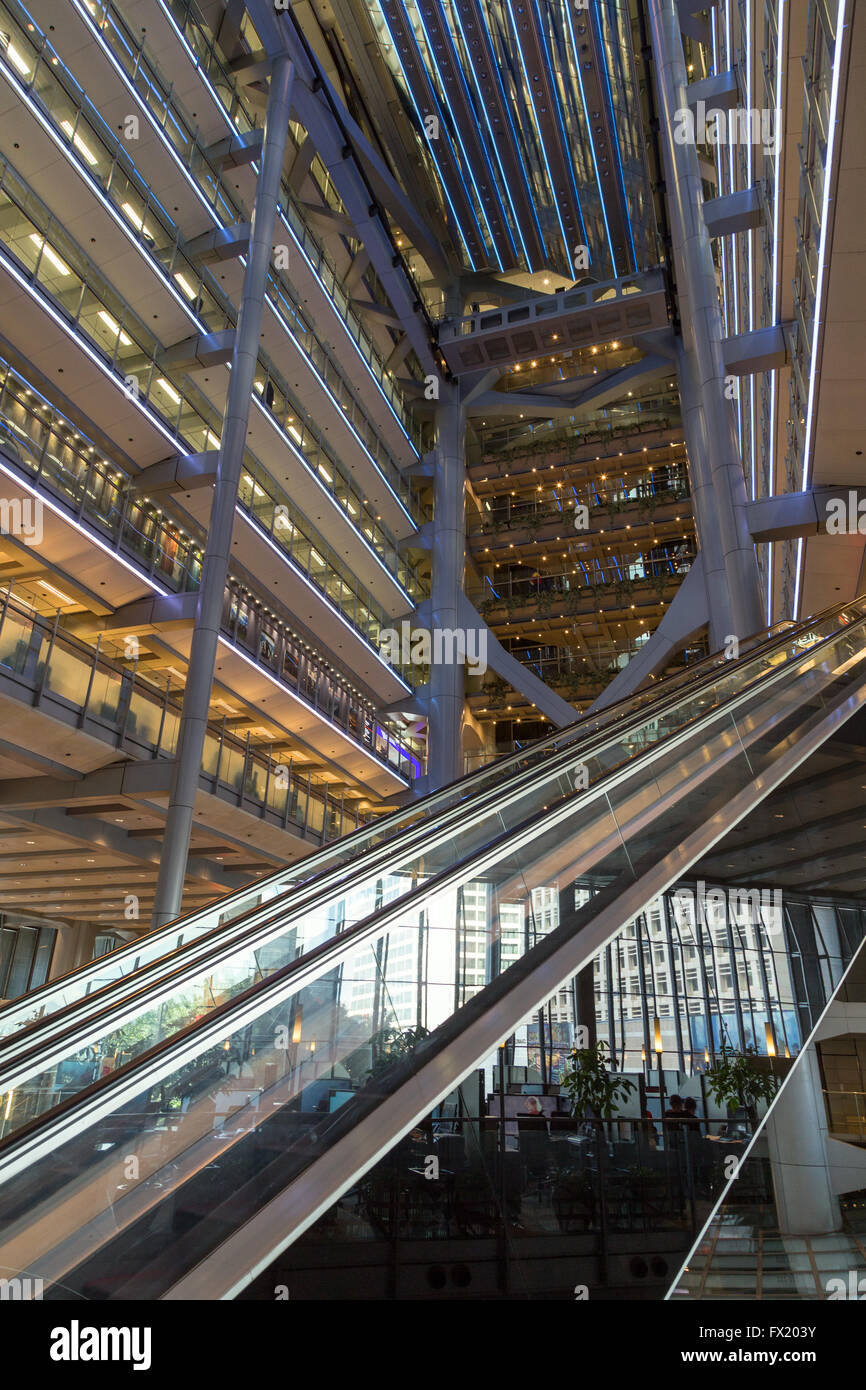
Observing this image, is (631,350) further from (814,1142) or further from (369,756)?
(814,1142)

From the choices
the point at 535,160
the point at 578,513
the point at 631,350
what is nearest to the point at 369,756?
the point at 578,513

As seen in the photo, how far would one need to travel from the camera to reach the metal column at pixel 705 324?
1465 cm

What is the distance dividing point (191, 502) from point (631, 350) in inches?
614

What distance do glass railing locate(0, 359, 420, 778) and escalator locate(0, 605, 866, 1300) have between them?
9668mm

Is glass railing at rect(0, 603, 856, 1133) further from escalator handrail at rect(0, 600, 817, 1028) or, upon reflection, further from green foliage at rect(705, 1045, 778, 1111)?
green foliage at rect(705, 1045, 778, 1111)

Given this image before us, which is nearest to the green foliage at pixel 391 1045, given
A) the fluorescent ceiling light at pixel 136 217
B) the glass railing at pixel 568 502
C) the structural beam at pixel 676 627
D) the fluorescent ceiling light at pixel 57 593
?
the fluorescent ceiling light at pixel 57 593

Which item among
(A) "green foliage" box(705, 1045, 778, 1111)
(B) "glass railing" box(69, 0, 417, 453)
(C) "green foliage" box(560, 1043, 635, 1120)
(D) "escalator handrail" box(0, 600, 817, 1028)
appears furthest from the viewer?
(B) "glass railing" box(69, 0, 417, 453)

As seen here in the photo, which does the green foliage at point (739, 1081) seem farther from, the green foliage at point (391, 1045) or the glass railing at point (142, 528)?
the glass railing at point (142, 528)

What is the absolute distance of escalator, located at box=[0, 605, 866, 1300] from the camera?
2156 millimetres

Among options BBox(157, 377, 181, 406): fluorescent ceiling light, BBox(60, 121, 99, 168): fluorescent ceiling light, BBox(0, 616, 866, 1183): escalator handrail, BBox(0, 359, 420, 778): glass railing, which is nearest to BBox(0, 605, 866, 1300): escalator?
BBox(0, 616, 866, 1183): escalator handrail

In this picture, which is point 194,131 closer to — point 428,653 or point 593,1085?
point 428,653

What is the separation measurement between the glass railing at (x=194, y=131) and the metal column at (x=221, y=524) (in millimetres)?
1437

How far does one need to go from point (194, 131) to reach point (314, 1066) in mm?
18801

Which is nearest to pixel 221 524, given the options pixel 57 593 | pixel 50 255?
pixel 57 593
